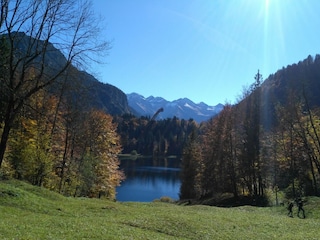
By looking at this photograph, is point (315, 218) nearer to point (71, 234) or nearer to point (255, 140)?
point (255, 140)

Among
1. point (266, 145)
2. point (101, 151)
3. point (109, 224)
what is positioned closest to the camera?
point (109, 224)

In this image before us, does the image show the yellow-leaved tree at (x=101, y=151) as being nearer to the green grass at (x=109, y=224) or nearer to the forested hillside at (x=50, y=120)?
the forested hillside at (x=50, y=120)

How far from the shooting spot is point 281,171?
169 ft

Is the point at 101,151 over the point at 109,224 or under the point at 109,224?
over

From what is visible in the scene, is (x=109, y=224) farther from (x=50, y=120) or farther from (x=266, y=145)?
(x=266, y=145)

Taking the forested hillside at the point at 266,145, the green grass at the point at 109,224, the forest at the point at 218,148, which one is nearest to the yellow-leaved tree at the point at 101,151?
the forest at the point at 218,148

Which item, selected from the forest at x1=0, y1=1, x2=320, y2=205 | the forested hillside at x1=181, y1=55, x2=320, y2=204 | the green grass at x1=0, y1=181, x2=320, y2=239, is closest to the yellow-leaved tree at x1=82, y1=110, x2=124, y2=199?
the forest at x1=0, y1=1, x2=320, y2=205

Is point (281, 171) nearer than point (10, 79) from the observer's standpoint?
No

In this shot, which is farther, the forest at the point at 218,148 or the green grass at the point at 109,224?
the forest at the point at 218,148

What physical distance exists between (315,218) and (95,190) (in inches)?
1221

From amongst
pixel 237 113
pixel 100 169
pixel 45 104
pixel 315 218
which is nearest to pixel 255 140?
pixel 237 113

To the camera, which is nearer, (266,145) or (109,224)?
(109,224)

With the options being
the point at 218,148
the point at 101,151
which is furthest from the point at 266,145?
the point at 101,151

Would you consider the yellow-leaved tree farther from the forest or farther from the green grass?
the green grass
